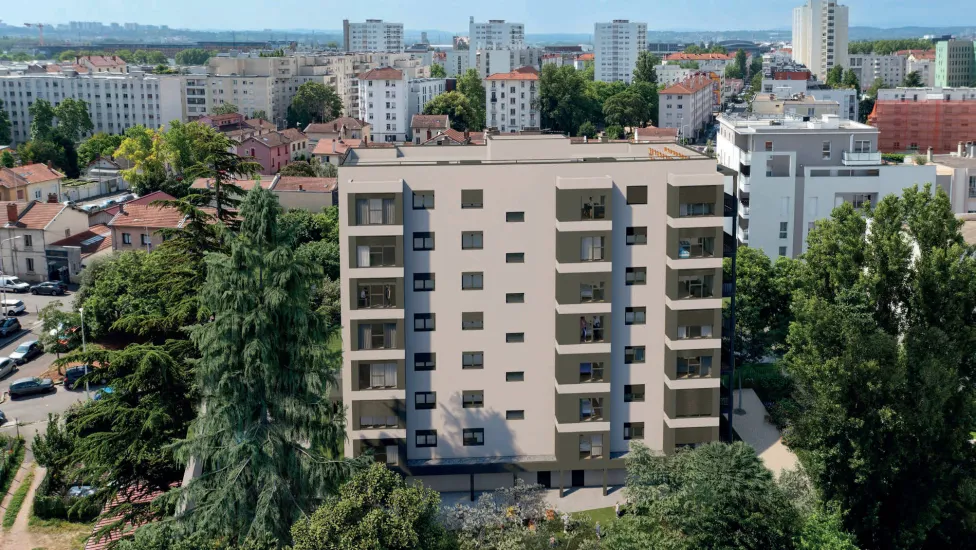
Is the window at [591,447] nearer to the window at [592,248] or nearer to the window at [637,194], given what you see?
the window at [592,248]

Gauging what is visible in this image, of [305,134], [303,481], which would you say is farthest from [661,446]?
[305,134]

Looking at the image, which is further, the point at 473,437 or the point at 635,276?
the point at 473,437

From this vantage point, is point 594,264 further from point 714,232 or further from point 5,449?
point 5,449

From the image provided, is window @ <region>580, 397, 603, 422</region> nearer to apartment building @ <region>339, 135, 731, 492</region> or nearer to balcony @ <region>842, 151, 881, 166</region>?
apartment building @ <region>339, 135, 731, 492</region>

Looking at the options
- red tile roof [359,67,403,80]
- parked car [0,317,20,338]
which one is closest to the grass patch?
parked car [0,317,20,338]

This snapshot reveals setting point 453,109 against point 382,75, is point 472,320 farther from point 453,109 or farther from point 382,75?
point 453,109

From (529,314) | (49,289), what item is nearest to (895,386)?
(529,314)

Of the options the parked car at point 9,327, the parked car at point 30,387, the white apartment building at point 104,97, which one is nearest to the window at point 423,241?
the parked car at point 30,387
